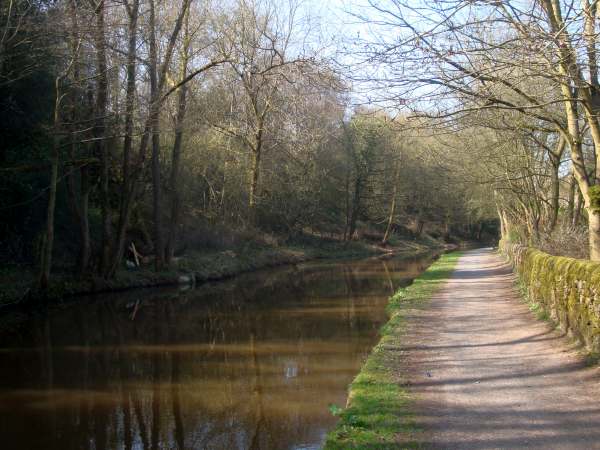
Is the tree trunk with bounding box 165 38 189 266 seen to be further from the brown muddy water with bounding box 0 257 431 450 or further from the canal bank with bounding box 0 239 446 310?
the brown muddy water with bounding box 0 257 431 450

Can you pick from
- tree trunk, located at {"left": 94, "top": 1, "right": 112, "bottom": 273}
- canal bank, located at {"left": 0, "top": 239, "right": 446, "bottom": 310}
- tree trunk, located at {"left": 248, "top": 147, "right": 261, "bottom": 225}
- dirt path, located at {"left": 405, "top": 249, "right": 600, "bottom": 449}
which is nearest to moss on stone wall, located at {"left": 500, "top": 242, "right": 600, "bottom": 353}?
dirt path, located at {"left": 405, "top": 249, "right": 600, "bottom": 449}

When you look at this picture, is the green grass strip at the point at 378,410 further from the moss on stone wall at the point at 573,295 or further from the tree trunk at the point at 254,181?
the tree trunk at the point at 254,181

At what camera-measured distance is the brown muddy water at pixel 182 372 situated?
8023 millimetres

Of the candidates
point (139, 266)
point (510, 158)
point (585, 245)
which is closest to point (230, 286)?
point (139, 266)

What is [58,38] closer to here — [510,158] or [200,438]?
[200,438]

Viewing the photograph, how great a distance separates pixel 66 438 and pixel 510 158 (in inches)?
792

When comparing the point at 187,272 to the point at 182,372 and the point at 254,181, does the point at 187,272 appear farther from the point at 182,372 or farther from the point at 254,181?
the point at 182,372

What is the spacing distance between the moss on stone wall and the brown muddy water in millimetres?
3588

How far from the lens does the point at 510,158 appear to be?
2400 centimetres

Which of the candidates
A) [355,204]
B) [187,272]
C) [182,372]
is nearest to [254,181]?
[187,272]

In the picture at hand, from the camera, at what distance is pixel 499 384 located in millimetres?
8273

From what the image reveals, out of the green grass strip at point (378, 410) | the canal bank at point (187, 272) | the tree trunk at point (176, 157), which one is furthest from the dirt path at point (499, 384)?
the tree trunk at point (176, 157)

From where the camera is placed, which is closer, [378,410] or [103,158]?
[378,410]

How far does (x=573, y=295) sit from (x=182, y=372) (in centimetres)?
660
